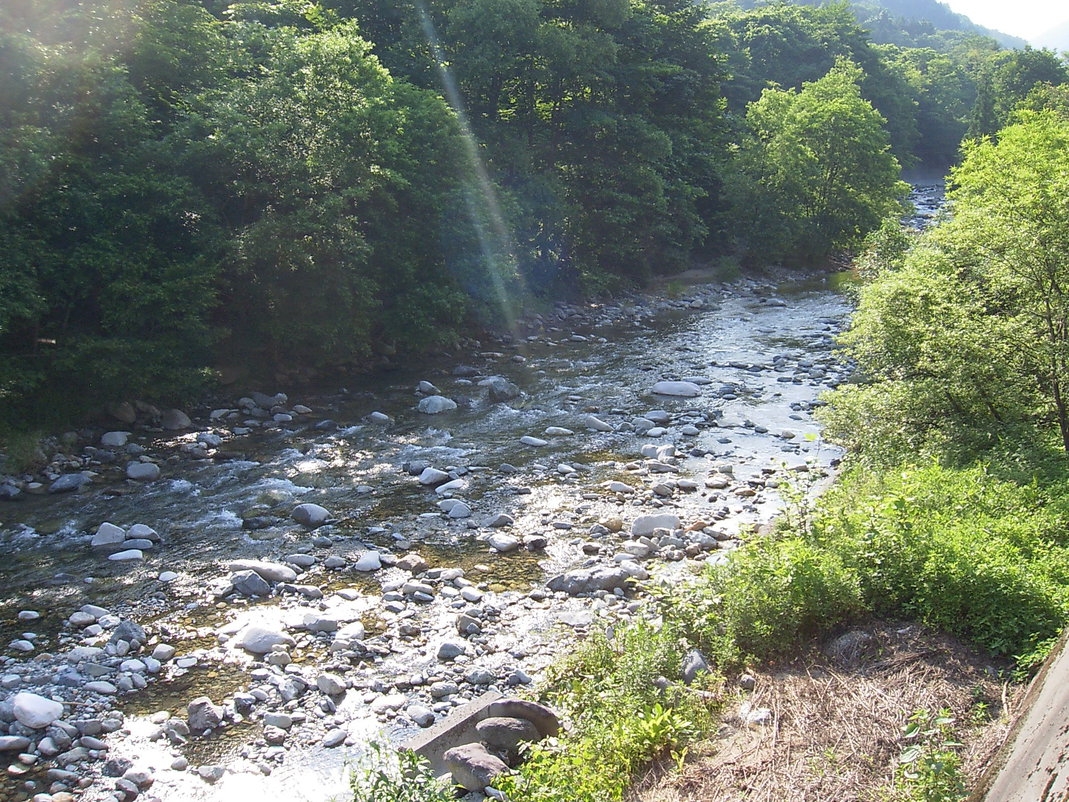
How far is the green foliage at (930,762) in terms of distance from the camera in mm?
4473

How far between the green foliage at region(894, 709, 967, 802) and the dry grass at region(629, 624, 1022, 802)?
0.31 feet

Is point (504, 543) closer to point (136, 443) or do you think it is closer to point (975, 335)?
point (975, 335)

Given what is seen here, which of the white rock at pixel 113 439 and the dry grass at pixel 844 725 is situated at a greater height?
the dry grass at pixel 844 725

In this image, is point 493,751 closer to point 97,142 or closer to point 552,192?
point 97,142

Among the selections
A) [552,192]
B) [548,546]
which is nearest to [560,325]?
[552,192]

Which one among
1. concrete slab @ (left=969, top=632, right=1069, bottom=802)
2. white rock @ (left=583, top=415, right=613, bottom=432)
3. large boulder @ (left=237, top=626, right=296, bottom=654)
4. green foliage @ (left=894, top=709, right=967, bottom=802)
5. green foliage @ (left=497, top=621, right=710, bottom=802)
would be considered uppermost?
concrete slab @ (left=969, top=632, right=1069, bottom=802)

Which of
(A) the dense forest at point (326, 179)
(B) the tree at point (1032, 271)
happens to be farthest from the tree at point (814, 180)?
(B) the tree at point (1032, 271)

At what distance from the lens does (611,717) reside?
6258mm

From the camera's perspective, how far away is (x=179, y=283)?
A: 16.6 meters

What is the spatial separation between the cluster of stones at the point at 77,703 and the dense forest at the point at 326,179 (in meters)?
7.74

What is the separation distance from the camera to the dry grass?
200 inches

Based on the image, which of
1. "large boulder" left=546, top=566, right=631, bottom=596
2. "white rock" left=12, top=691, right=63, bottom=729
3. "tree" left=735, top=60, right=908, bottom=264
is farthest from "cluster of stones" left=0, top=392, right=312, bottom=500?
"tree" left=735, top=60, right=908, bottom=264

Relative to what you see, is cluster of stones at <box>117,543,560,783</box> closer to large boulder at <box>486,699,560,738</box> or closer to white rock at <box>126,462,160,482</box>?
large boulder at <box>486,699,560,738</box>

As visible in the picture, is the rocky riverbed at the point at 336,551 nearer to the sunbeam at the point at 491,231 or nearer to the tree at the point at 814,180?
the sunbeam at the point at 491,231
